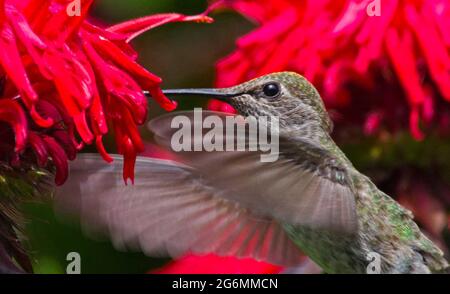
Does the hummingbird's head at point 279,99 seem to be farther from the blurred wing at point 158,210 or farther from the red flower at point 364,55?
the red flower at point 364,55

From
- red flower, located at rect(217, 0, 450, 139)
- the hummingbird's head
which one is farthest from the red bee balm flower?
red flower, located at rect(217, 0, 450, 139)

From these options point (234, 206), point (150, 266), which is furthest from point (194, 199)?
point (150, 266)

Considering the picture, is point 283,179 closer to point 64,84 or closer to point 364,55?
point 64,84

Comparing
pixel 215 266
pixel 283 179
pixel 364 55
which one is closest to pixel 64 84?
pixel 283 179

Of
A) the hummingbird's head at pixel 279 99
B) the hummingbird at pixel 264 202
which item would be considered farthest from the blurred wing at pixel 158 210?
the hummingbird's head at pixel 279 99

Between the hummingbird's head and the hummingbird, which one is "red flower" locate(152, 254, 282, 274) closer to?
the hummingbird

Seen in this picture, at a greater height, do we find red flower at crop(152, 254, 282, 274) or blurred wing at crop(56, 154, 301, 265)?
blurred wing at crop(56, 154, 301, 265)
